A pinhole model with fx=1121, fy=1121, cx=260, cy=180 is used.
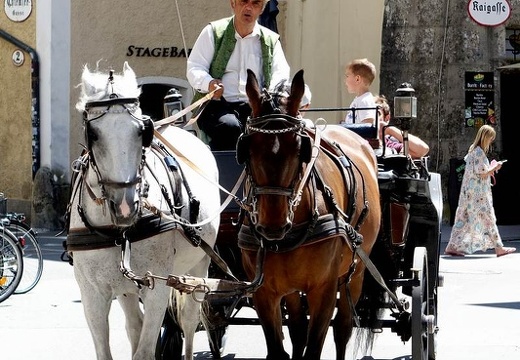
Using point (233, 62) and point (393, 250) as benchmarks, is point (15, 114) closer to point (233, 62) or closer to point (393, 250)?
point (233, 62)

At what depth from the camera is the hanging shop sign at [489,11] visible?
17141mm

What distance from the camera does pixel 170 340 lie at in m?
7.62

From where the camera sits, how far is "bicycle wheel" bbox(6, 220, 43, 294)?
12.4 m

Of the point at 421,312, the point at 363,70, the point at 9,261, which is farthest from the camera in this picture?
the point at 9,261

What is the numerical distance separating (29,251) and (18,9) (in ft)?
32.1

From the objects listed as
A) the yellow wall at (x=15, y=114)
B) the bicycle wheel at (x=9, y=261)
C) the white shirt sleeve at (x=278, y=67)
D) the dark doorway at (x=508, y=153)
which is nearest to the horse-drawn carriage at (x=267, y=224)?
the white shirt sleeve at (x=278, y=67)

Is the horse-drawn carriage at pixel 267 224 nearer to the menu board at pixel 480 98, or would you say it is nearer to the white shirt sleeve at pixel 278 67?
the white shirt sleeve at pixel 278 67

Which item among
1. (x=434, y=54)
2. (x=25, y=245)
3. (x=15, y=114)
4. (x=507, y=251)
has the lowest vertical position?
(x=507, y=251)

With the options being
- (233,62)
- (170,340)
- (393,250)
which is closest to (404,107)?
(393,250)

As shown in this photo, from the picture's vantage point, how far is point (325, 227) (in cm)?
589

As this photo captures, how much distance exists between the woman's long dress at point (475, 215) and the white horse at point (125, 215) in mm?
10192

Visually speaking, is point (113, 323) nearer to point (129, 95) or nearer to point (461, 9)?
point (129, 95)

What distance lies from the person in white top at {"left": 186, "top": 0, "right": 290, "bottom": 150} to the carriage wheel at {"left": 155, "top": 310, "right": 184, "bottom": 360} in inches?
49.8

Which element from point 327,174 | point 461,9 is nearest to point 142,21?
point 461,9
